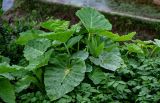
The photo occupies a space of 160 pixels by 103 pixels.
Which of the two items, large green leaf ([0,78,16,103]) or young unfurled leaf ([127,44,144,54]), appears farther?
young unfurled leaf ([127,44,144,54])

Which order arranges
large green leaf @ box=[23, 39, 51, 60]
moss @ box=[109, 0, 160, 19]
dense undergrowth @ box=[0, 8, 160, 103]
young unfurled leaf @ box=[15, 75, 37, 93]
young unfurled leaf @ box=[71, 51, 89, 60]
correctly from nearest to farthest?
dense undergrowth @ box=[0, 8, 160, 103] → young unfurled leaf @ box=[15, 75, 37, 93] → young unfurled leaf @ box=[71, 51, 89, 60] → large green leaf @ box=[23, 39, 51, 60] → moss @ box=[109, 0, 160, 19]

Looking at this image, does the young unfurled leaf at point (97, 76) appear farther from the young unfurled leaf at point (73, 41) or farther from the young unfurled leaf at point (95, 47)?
the young unfurled leaf at point (73, 41)

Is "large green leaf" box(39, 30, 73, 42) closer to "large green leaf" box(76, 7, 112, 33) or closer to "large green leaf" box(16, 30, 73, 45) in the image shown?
"large green leaf" box(16, 30, 73, 45)

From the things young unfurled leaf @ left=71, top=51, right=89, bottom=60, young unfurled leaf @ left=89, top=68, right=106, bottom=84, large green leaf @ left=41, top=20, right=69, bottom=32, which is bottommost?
young unfurled leaf @ left=89, top=68, right=106, bottom=84

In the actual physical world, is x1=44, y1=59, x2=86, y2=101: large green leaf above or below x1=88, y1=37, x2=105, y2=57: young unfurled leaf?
below

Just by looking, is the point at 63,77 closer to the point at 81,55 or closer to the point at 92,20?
the point at 81,55

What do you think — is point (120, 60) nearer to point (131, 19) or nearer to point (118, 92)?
point (118, 92)

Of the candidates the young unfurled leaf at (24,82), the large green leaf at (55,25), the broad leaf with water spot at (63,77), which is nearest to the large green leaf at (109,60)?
the broad leaf with water spot at (63,77)

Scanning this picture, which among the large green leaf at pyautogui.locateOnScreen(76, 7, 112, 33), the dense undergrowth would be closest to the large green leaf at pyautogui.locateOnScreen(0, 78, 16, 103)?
the dense undergrowth
